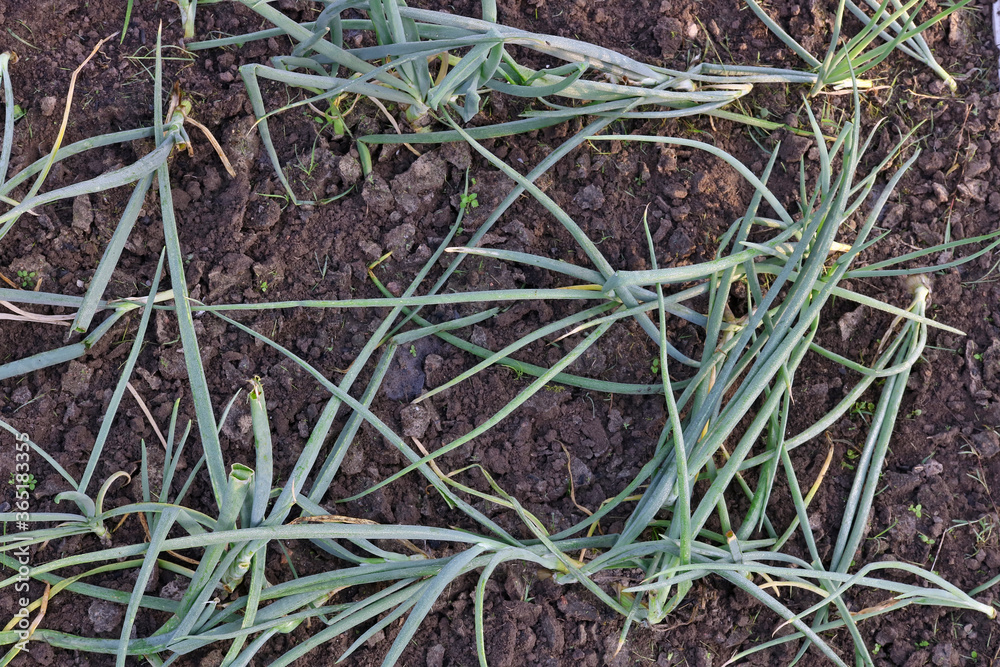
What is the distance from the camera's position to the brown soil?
115 centimetres

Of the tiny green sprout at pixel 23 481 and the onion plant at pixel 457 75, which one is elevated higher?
the onion plant at pixel 457 75

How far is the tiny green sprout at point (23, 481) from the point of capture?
109cm

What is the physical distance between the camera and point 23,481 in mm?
1093

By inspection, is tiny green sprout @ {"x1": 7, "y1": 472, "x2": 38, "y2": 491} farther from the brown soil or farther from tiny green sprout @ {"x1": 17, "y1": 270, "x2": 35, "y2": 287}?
tiny green sprout @ {"x1": 17, "y1": 270, "x2": 35, "y2": 287}

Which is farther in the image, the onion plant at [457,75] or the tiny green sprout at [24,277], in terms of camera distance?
the tiny green sprout at [24,277]

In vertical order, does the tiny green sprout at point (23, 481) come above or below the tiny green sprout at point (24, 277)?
below

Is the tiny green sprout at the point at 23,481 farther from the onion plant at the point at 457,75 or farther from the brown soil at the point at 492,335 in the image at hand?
the onion plant at the point at 457,75

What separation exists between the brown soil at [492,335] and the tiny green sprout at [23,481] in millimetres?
11

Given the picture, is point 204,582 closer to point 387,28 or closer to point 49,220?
point 49,220

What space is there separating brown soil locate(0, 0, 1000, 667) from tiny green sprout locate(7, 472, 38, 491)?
0.01 meters

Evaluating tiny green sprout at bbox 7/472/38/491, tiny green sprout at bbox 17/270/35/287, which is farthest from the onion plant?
tiny green sprout at bbox 7/472/38/491

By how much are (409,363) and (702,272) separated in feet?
1.68

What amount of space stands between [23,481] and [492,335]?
0.78 m

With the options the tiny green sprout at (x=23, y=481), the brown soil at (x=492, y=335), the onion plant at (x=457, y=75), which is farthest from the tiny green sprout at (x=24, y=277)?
the onion plant at (x=457, y=75)
